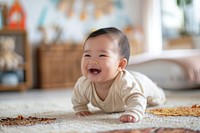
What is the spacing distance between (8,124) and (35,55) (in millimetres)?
3317

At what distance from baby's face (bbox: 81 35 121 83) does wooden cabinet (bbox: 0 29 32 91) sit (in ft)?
9.14

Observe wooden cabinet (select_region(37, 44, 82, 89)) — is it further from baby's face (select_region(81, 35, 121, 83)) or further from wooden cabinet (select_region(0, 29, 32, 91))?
baby's face (select_region(81, 35, 121, 83))

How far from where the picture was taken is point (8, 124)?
1177mm

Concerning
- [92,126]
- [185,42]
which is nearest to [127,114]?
[92,126]

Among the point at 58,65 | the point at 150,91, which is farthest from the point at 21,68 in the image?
the point at 150,91

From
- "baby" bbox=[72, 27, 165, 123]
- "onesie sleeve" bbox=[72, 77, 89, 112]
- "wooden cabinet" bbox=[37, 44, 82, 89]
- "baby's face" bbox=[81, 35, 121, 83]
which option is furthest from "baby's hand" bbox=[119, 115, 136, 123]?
"wooden cabinet" bbox=[37, 44, 82, 89]

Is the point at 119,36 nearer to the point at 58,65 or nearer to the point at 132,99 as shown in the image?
the point at 132,99

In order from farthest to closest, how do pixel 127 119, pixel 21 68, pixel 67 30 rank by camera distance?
pixel 67 30 → pixel 21 68 → pixel 127 119

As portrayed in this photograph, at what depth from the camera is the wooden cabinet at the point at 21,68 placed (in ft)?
12.9

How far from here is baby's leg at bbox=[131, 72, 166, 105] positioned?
156 centimetres

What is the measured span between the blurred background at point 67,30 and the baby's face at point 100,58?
8.99ft

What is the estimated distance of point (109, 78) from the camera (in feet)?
4.35

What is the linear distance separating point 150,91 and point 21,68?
8.75 ft

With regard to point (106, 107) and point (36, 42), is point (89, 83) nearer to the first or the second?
point (106, 107)
